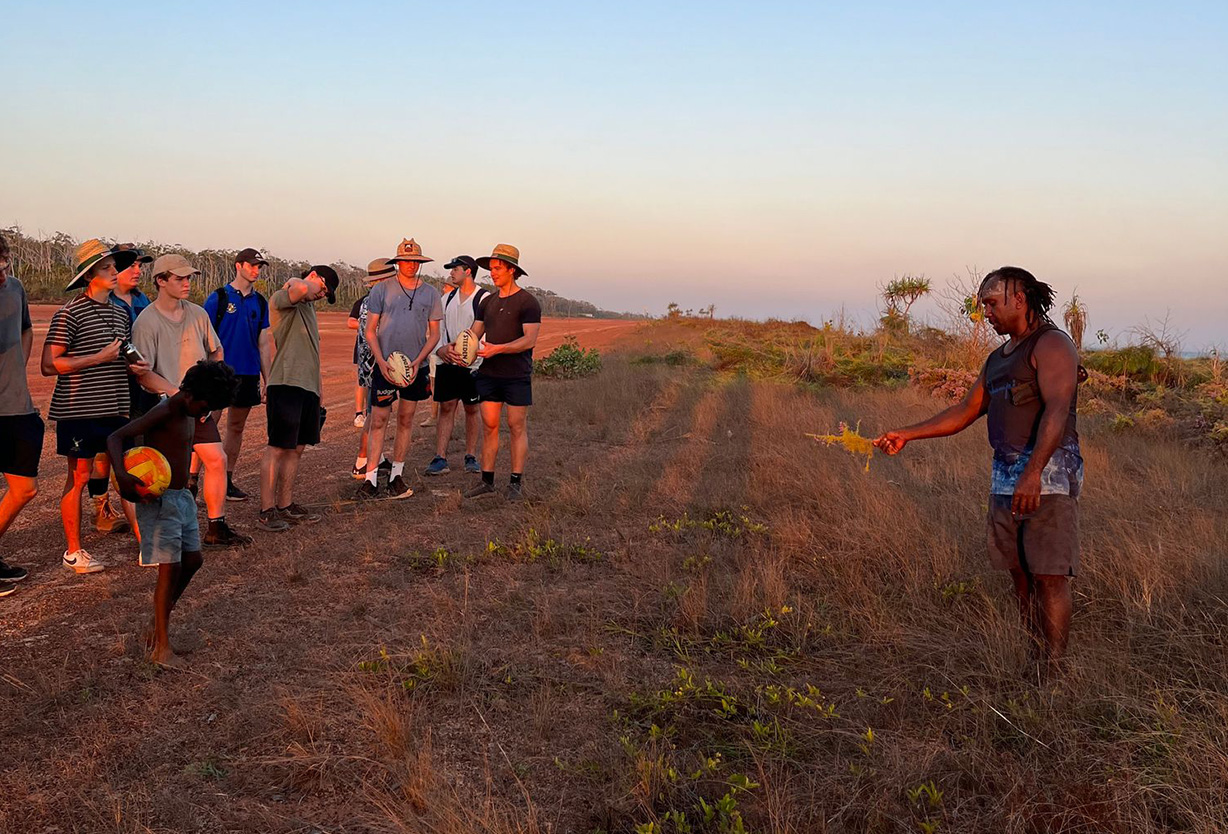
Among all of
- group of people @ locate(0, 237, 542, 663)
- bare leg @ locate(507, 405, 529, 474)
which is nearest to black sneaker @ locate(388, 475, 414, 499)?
group of people @ locate(0, 237, 542, 663)

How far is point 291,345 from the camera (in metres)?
6.40

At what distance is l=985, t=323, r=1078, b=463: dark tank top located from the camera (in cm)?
366

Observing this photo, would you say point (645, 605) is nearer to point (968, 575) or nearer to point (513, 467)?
point (968, 575)

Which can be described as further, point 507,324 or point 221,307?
point 507,324

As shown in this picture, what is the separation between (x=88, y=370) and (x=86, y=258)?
730 millimetres

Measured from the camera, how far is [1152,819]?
2.67 m

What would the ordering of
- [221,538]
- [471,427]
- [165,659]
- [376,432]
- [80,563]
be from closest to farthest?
[165,659], [80,563], [221,538], [376,432], [471,427]

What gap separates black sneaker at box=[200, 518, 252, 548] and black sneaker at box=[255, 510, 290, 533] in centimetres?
44

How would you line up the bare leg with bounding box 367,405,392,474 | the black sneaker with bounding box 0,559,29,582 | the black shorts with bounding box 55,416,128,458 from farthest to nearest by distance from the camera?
1. the bare leg with bounding box 367,405,392,474
2. the black shorts with bounding box 55,416,128,458
3. the black sneaker with bounding box 0,559,29,582

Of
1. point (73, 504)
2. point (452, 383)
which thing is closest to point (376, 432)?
point (452, 383)

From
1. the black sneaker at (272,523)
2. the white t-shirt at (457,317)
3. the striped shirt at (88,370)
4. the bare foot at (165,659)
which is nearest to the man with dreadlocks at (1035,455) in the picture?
the bare foot at (165,659)

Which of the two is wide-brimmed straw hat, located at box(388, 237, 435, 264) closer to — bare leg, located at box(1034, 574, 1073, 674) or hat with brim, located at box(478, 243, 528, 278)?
hat with brim, located at box(478, 243, 528, 278)

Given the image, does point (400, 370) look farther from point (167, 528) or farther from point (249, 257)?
point (167, 528)

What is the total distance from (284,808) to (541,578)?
258 centimetres
